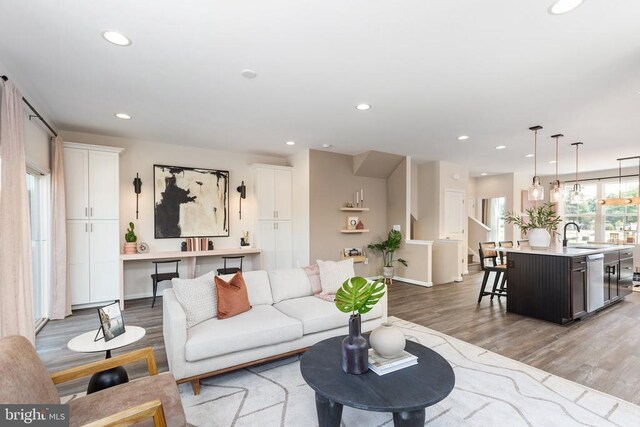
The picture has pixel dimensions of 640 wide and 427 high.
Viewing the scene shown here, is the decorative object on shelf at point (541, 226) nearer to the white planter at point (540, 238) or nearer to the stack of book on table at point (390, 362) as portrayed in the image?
the white planter at point (540, 238)

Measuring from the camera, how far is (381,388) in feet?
5.58

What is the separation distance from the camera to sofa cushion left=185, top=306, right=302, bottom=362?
2.36 meters

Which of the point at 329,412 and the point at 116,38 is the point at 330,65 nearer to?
the point at 116,38

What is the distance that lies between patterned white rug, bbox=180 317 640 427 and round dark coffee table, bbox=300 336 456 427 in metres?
0.42

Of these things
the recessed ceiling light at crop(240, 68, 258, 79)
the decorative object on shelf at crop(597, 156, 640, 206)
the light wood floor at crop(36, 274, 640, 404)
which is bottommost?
the light wood floor at crop(36, 274, 640, 404)

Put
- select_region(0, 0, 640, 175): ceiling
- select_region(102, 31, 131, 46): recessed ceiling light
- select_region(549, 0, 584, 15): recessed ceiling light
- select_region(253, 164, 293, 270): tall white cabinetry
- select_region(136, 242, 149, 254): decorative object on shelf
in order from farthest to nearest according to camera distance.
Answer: select_region(253, 164, 293, 270): tall white cabinetry < select_region(136, 242, 149, 254): decorative object on shelf < select_region(102, 31, 131, 46): recessed ceiling light < select_region(0, 0, 640, 175): ceiling < select_region(549, 0, 584, 15): recessed ceiling light

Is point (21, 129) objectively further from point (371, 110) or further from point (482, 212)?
point (482, 212)

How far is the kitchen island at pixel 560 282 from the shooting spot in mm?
3900

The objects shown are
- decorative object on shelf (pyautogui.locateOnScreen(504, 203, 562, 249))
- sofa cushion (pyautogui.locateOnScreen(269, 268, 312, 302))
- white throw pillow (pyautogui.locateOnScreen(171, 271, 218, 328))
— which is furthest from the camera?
decorative object on shelf (pyautogui.locateOnScreen(504, 203, 562, 249))

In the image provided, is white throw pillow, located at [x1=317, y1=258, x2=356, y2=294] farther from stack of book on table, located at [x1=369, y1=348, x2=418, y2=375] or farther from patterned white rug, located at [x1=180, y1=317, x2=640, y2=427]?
stack of book on table, located at [x1=369, y1=348, x2=418, y2=375]

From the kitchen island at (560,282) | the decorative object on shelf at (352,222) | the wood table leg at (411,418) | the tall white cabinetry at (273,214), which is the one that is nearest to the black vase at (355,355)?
the wood table leg at (411,418)

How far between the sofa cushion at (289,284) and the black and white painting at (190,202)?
109 inches

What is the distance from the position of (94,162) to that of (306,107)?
3.44 metres

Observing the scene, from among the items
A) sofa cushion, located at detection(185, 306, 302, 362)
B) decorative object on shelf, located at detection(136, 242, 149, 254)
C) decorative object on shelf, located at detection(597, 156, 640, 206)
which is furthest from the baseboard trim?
decorative object on shelf, located at detection(136, 242, 149, 254)
